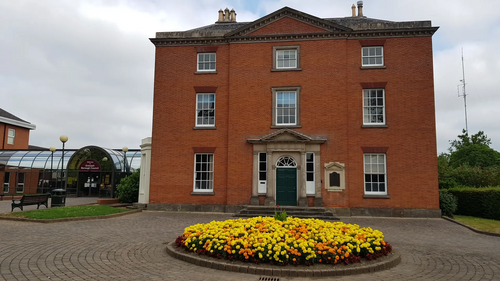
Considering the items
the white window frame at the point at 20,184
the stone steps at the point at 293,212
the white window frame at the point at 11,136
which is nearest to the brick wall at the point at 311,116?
the stone steps at the point at 293,212

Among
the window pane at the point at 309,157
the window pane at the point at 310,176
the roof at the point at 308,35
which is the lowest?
the window pane at the point at 310,176

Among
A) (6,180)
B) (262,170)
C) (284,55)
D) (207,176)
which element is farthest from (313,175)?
(6,180)

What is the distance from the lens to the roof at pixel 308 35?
64.7 ft

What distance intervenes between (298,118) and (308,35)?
490 cm

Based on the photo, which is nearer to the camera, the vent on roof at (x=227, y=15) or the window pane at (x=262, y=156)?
the window pane at (x=262, y=156)

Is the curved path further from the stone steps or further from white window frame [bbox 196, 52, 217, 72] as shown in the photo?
white window frame [bbox 196, 52, 217, 72]

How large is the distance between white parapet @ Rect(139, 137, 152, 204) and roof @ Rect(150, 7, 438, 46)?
6.43 metres

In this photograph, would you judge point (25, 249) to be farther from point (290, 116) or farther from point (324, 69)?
point (324, 69)

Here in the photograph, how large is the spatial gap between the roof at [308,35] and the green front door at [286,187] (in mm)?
7871

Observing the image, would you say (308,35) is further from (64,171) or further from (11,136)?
(11,136)

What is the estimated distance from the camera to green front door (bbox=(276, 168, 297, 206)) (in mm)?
19344

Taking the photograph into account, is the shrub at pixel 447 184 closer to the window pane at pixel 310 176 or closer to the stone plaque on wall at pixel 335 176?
the stone plaque on wall at pixel 335 176

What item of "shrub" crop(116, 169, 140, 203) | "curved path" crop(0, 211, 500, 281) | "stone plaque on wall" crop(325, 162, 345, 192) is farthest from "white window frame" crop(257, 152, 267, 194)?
"shrub" crop(116, 169, 140, 203)

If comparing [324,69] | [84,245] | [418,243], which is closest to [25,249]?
[84,245]
